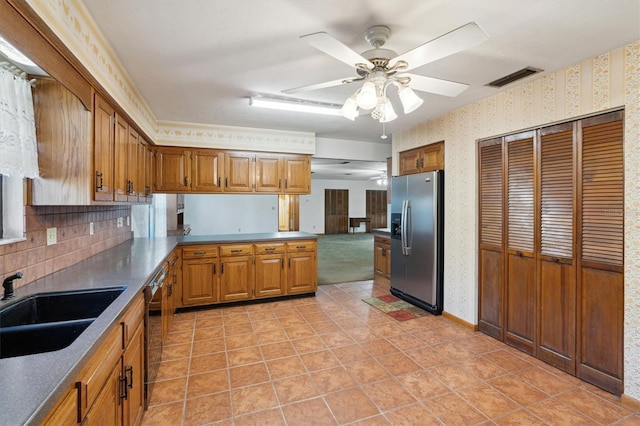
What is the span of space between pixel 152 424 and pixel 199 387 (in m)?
0.40

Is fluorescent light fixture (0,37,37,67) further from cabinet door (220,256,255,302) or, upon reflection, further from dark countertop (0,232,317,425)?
cabinet door (220,256,255,302)

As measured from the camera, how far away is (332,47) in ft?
4.99

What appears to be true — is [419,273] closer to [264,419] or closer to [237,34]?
[264,419]

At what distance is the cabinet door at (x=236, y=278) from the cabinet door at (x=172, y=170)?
1142mm

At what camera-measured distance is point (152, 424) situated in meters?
1.86

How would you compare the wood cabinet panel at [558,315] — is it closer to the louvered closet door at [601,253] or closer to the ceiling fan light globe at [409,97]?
the louvered closet door at [601,253]

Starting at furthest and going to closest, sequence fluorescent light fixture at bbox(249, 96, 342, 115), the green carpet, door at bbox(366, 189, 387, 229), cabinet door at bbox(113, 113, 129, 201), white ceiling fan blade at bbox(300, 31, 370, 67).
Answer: door at bbox(366, 189, 387, 229)
the green carpet
fluorescent light fixture at bbox(249, 96, 342, 115)
cabinet door at bbox(113, 113, 129, 201)
white ceiling fan blade at bbox(300, 31, 370, 67)

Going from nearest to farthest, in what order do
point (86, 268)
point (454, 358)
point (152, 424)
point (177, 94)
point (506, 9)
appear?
point (506, 9)
point (152, 424)
point (86, 268)
point (454, 358)
point (177, 94)

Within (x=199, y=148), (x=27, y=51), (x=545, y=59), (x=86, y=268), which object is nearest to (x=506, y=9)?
(x=545, y=59)

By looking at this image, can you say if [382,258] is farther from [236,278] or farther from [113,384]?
[113,384]

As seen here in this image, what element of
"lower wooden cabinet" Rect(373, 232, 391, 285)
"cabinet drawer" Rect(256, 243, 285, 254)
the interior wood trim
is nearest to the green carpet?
"lower wooden cabinet" Rect(373, 232, 391, 285)

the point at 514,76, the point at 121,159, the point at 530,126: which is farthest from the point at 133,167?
the point at 530,126

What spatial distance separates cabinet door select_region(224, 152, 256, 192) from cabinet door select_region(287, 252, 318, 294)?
114 cm

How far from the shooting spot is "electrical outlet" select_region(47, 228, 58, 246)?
1947 millimetres
